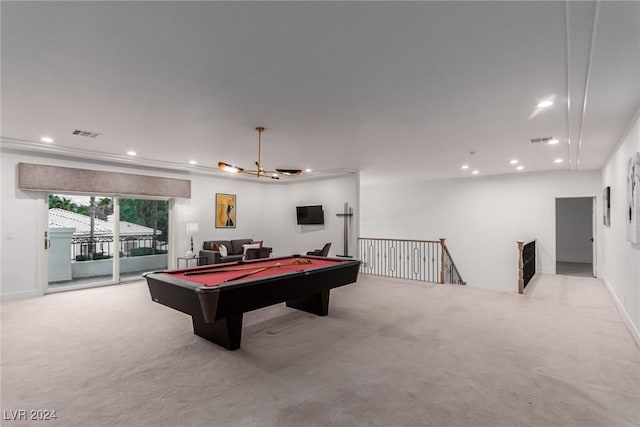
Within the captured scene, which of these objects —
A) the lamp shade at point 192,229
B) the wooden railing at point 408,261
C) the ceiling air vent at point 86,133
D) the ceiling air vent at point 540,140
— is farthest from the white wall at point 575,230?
the ceiling air vent at point 86,133

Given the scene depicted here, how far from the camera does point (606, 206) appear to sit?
580cm

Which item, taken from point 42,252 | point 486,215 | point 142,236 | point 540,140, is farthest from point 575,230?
point 42,252

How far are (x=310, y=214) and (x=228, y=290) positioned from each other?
594 centimetres

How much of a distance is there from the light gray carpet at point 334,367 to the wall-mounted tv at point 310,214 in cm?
403

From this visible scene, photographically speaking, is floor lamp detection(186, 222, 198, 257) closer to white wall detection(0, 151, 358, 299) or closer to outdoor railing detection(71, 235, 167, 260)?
white wall detection(0, 151, 358, 299)

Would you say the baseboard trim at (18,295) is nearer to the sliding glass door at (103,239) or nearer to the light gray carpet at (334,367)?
the sliding glass door at (103,239)

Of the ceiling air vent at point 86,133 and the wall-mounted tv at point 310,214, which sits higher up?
the ceiling air vent at point 86,133

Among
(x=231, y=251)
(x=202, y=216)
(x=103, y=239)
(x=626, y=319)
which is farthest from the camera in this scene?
(x=231, y=251)

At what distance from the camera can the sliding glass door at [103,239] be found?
6102mm

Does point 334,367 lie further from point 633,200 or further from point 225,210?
point 225,210

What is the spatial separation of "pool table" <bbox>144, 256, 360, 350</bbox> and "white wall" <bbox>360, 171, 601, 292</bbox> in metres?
5.18

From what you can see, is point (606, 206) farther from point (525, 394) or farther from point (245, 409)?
point (245, 409)

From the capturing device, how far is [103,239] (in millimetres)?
6629

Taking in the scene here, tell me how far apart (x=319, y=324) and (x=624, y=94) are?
4093 mm
